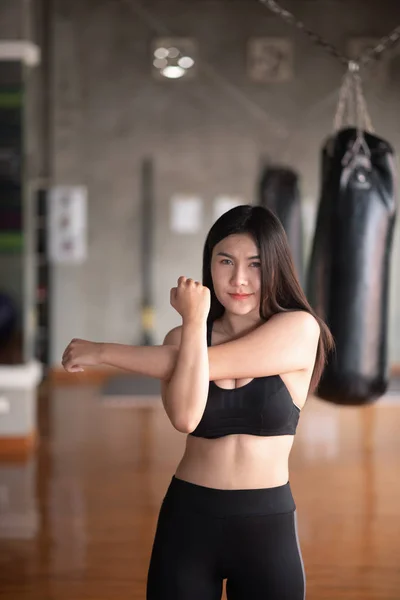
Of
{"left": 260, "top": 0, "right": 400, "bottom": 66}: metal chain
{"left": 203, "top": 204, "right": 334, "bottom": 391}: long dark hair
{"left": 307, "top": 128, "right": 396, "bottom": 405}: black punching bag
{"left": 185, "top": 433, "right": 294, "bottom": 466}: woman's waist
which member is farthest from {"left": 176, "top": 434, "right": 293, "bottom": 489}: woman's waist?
{"left": 260, "top": 0, "right": 400, "bottom": 66}: metal chain

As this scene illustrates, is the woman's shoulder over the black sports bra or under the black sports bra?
over

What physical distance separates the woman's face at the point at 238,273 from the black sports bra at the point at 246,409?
0.43 ft

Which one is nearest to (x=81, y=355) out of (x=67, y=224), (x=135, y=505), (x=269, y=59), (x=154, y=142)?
(x=135, y=505)

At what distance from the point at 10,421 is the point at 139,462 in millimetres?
710

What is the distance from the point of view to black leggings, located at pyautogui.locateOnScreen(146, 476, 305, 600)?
1.40m

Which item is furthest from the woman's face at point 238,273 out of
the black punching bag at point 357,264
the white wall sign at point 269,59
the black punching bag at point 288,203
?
the white wall sign at point 269,59

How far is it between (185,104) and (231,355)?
20.3 feet

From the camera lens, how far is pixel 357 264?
2.34 metres

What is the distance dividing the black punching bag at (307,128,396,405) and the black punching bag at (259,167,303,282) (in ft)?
4.06

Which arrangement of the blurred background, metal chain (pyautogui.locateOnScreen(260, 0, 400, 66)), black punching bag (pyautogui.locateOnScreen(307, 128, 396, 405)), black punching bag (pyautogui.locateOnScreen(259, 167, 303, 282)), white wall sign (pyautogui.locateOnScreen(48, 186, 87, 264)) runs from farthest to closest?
white wall sign (pyautogui.locateOnScreen(48, 186, 87, 264))
the blurred background
black punching bag (pyautogui.locateOnScreen(259, 167, 303, 282))
metal chain (pyautogui.locateOnScreen(260, 0, 400, 66))
black punching bag (pyautogui.locateOnScreen(307, 128, 396, 405))

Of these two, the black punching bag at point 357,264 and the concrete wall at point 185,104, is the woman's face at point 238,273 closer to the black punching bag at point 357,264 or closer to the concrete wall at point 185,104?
the black punching bag at point 357,264

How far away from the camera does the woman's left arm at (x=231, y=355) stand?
4.44 ft

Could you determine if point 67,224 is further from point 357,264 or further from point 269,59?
point 357,264

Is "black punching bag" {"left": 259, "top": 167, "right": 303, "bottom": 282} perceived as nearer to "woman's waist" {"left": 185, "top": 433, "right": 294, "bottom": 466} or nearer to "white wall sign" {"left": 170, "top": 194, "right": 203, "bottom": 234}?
"woman's waist" {"left": 185, "top": 433, "right": 294, "bottom": 466}
